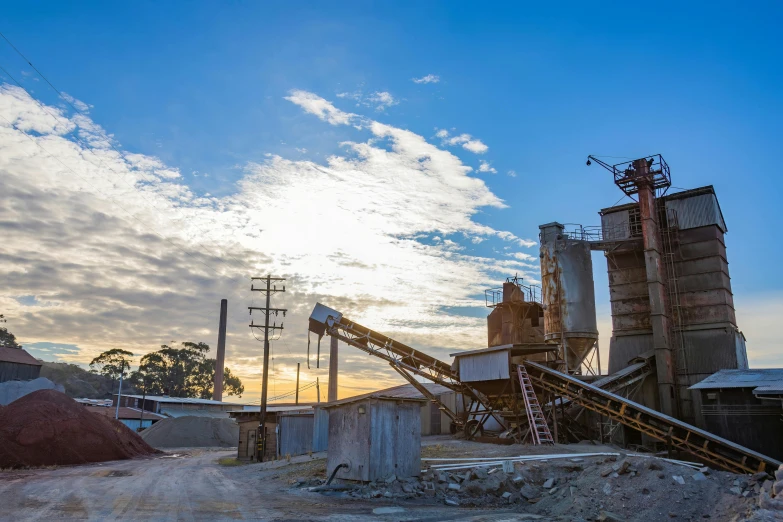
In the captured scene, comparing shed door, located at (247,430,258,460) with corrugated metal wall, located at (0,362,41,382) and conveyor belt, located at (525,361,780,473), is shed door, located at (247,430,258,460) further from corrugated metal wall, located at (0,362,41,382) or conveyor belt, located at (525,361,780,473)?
corrugated metal wall, located at (0,362,41,382)

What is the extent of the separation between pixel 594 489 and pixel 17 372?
71204 millimetres

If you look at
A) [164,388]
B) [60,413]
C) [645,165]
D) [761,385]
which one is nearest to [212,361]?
[164,388]

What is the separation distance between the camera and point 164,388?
89.4 m

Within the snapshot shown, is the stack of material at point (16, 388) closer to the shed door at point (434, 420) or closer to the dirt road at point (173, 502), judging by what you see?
the shed door at point (434, 420)

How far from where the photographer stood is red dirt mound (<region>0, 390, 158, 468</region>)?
91.8 feet

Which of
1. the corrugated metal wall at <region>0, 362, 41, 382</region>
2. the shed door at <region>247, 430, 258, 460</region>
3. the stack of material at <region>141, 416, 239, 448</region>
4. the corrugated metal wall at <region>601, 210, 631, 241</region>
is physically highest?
the corrugated metal wall at <region>601, 210, 631, 241</region>

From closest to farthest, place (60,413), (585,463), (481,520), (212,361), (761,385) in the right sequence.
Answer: (481,520)
(585,463)
(761,385)
(60,413)
(212,361)

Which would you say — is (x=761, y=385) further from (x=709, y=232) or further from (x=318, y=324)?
(x=318, y=324)

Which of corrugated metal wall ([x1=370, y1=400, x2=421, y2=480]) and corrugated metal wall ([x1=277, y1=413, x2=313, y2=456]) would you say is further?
corrugated metal wall ([x1=277, y1=413, x2=313, y2=456])

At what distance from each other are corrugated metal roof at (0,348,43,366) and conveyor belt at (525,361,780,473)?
64124mm

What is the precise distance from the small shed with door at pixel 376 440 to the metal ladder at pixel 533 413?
824 centimetres

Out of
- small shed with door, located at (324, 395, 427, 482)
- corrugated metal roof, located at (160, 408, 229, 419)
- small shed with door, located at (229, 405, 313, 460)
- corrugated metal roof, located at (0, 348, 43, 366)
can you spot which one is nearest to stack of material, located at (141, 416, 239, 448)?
corrugated metal roof, located at (160, 408, 229, 419)

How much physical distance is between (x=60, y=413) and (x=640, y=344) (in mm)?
37572

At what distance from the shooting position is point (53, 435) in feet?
99.5
